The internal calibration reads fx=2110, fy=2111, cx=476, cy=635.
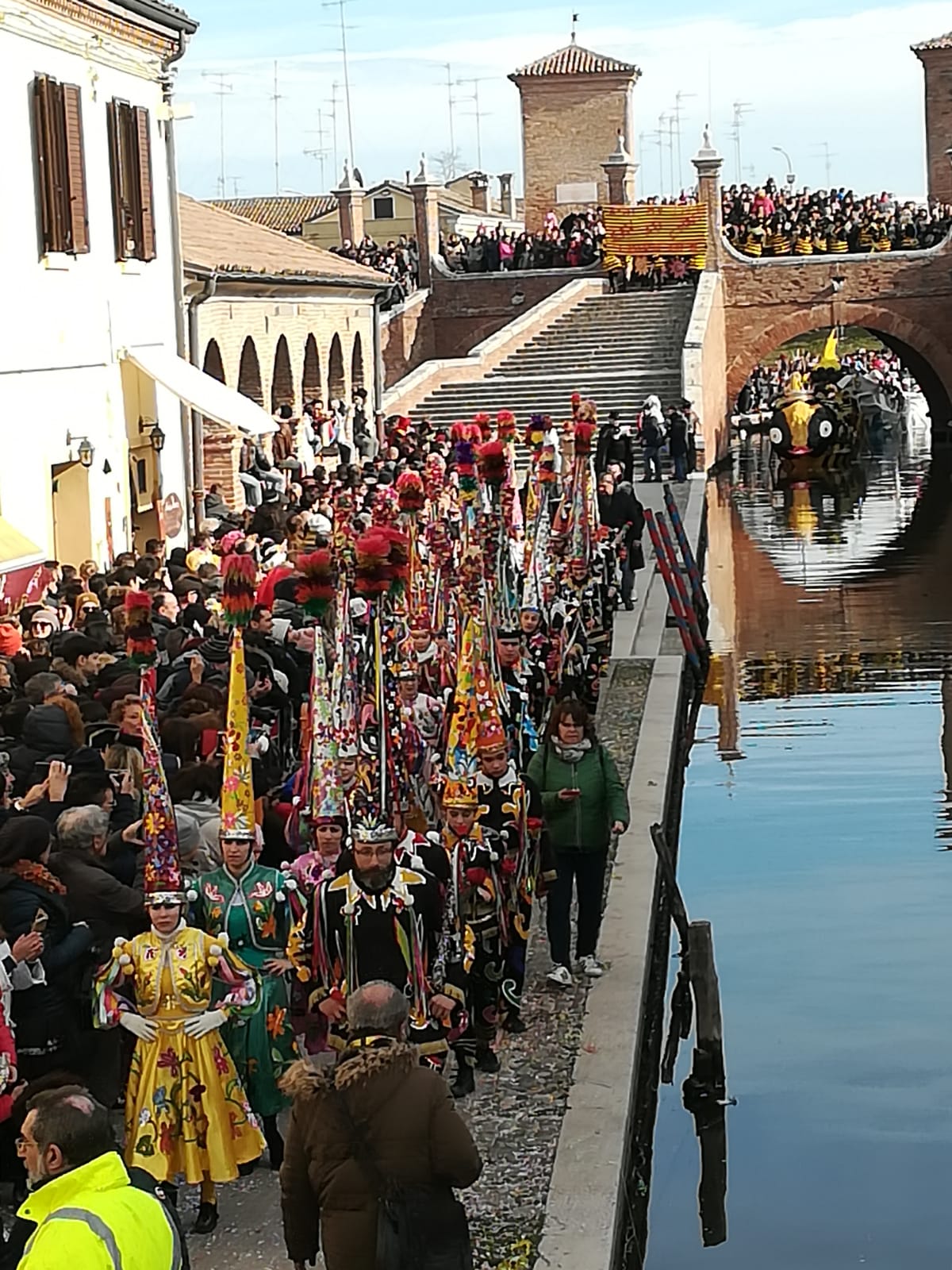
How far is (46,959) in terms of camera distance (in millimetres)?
7762

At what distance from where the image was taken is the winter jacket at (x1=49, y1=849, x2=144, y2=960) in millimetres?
8234

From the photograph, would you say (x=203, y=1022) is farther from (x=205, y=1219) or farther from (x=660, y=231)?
(x=660, y=231)

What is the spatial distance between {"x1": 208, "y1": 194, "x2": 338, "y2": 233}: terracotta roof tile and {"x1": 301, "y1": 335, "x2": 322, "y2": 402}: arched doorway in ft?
166

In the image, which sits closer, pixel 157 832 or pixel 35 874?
pixel 35 874

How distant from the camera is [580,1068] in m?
9.43

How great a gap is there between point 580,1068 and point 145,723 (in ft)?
8.46

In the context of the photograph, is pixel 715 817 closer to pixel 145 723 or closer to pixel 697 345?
pixel 145 723

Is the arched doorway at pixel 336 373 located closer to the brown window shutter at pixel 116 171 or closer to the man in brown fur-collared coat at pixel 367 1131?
the brown window shutter at pixel 116 171

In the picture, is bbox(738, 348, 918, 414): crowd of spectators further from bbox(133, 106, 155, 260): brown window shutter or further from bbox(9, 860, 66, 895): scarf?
bbox(9, 860, 66, 895): scarf

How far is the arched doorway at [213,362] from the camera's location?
28188 mm

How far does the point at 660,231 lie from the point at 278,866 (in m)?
40.6

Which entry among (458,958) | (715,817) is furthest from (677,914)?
(715,817)

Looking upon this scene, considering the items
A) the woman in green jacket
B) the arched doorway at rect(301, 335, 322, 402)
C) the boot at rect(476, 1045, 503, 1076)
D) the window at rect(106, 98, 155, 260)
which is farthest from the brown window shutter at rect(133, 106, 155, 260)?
the boot at rect(476, 1045, 503, 1076)

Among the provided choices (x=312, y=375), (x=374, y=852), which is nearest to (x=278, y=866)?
(x=374, y=852)
